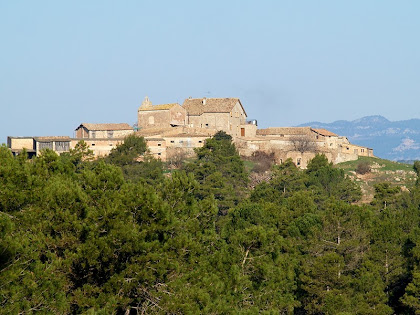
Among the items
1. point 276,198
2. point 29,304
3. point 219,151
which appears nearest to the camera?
point 29,304

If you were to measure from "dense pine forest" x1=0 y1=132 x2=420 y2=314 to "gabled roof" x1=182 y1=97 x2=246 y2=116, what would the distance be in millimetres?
36630

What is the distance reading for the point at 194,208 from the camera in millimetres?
34344

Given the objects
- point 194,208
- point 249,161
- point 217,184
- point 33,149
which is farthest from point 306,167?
point 194,208

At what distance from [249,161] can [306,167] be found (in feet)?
17.0

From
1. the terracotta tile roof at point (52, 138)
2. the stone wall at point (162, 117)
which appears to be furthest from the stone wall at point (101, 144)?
the stone wall at point (162, 117)

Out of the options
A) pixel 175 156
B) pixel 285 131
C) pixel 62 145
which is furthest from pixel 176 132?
pixel 285 131

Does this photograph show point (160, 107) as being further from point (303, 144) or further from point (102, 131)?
point (303, 144)

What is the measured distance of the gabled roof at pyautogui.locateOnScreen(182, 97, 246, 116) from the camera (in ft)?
289

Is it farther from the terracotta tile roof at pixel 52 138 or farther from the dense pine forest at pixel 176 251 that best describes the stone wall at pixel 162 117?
the dense pine forest at pixel 176 251

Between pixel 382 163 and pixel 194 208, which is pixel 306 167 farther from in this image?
pixel 194 208

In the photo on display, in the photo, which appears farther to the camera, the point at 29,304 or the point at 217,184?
the point at 217,184

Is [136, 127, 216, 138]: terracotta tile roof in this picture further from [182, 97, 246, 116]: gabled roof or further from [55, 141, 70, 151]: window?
[55, 141, 70, 151]: window

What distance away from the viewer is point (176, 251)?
29.8 meters

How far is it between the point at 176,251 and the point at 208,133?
54.8m
